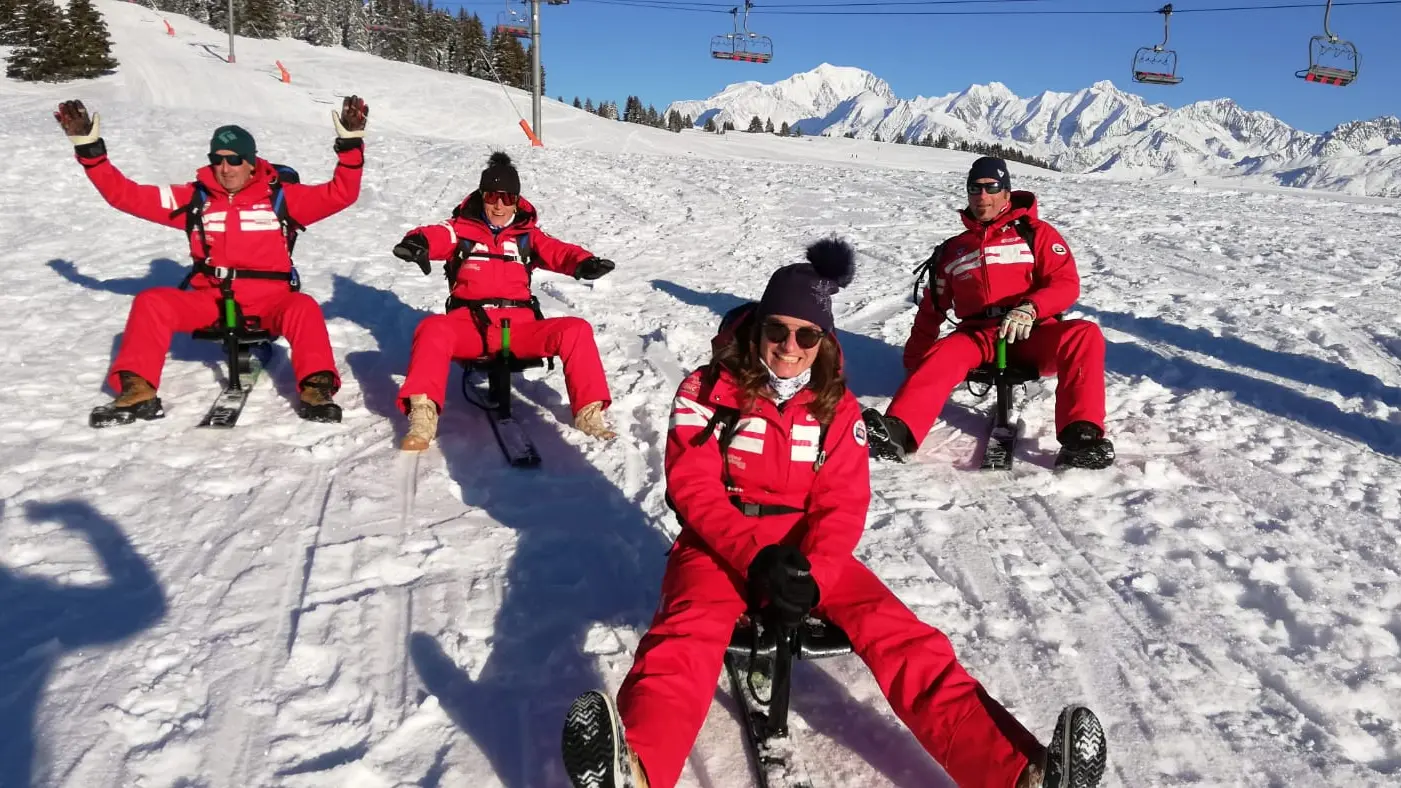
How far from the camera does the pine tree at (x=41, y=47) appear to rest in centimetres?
3019

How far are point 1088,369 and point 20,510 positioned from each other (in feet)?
15.3

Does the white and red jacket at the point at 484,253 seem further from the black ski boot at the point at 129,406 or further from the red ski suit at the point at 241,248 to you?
the black ski boot at the point at 129,406

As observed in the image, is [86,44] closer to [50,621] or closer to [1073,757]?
[50,621]

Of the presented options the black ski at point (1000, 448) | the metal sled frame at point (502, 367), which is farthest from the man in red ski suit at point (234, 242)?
the black ski at point (1000, 448)

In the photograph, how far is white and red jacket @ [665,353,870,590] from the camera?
2715 mm

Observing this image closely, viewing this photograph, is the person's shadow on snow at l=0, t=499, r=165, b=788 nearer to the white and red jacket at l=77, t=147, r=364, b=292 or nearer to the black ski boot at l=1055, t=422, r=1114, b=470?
the white and red jacket at l=77, t=147, r=364, b=292

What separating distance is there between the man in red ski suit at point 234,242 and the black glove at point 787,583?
3.06 meters

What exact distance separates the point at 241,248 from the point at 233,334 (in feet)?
1.61

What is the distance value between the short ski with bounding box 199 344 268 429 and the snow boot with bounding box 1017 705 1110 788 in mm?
4024

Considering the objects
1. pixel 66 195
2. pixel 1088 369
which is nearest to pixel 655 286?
pixel 1088 369

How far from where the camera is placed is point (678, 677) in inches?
87.2

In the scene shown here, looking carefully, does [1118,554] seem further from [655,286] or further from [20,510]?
[655,286]

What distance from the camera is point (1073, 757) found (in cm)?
196

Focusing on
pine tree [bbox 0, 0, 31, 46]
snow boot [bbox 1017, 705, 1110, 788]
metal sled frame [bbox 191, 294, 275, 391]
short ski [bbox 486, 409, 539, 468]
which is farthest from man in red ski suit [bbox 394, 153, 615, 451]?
pine tree [bbox 0, 0, 31, 46]
